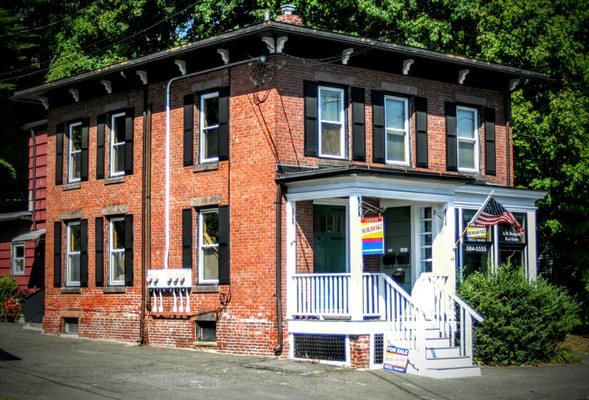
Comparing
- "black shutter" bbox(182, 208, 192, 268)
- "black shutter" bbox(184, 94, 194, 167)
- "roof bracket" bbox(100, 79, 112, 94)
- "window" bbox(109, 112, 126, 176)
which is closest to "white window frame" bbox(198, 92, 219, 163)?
"black shutter" bbox(184, 94, 194, 167)

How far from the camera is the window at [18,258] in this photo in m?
36.5

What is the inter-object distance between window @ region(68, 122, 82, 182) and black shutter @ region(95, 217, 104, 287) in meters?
2.11

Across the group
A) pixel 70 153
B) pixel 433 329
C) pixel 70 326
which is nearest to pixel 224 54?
pixel 70 153

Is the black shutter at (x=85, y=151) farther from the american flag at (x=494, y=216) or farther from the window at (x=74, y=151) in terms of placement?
the american flag at (x=494, y=216)

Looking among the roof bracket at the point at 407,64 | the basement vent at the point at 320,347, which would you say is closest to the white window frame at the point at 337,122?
the roof bracket at the point at 407,64

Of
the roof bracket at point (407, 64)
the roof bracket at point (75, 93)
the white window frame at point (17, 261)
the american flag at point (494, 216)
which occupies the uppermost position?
the roof bracket at point (407, 64)

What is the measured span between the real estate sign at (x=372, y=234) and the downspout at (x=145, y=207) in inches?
282

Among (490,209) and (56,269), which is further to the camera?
(56,269)

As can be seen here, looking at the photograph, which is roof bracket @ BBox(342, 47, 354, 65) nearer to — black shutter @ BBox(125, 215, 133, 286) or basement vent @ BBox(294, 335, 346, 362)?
basement vent @ BBox(294, 335, 346, 362)

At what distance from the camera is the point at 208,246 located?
79.2ft

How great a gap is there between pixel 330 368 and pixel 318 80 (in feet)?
23.3

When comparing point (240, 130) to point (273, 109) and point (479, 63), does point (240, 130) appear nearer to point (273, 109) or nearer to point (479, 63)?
point (273, 109)

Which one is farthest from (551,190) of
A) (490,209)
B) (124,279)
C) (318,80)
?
(124,279)

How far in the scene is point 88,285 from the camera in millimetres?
27641
